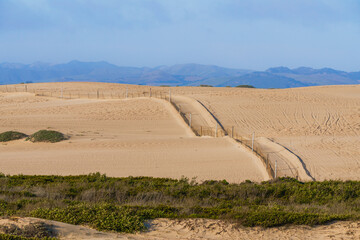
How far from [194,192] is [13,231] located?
4928mm

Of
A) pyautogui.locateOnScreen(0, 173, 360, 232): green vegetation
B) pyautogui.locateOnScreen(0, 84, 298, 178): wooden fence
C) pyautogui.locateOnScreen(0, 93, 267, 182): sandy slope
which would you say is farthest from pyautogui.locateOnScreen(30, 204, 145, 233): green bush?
pyautogui.locateOnScreen(0, 84, 298, 178): wooden fence

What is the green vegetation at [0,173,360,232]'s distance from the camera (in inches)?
266

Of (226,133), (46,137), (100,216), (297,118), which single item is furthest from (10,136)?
(297,118)

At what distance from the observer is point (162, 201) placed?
9234 millimetres

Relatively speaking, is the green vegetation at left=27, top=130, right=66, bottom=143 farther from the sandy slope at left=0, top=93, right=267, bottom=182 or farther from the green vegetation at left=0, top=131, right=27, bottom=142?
the green vegetation at left=0, top=131, right=27, bottom=142

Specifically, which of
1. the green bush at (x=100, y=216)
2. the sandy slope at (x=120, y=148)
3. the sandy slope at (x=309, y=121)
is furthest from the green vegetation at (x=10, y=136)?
the green bush at (x=100, y=216)

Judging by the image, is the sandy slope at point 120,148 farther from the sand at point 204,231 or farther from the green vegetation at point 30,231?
the green vegetation at point 30,231

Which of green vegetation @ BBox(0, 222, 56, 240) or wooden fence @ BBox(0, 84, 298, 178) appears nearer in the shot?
green vegetation @ BBox(0, 222, 56, 240)

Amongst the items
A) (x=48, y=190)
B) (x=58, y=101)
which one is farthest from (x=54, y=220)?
(x=58, y=101)

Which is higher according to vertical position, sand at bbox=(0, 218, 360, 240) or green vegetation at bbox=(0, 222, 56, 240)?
green vegetation at bbox=(0, 222, 56, 240)

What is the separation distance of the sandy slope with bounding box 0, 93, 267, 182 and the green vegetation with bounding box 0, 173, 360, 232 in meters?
3.44

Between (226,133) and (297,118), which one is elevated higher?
(297,118)

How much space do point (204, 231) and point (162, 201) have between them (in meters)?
2.79

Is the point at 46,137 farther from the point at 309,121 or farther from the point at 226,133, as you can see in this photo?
the point at 309,121
